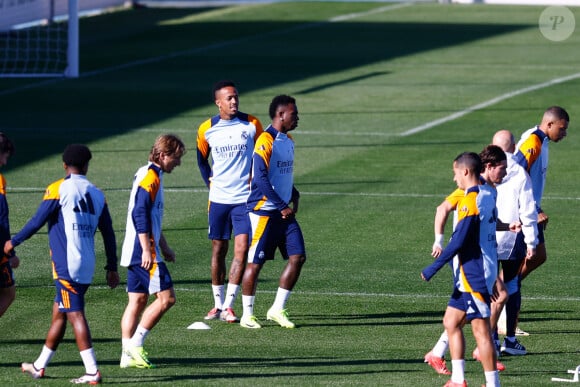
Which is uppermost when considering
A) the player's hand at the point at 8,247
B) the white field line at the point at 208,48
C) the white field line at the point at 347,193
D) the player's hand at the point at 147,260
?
the white field line at the point at 208,48

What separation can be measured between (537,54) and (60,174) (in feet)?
65.5

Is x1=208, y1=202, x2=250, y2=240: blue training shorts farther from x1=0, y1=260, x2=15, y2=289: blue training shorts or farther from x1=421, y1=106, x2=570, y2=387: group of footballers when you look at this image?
x1=421, y1=106, x2=570, y2=387: group of footballers

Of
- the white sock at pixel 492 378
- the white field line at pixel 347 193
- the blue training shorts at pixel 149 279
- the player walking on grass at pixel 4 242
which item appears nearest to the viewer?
the white sock at pixel 492 378

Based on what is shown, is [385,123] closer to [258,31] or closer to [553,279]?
[553,279]

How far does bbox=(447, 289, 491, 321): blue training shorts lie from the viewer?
33.5 ft

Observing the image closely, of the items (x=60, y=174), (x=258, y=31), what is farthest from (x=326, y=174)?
(x=258, y=31)

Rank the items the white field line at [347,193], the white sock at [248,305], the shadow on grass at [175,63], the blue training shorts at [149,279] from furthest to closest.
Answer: the shadow on grass at [175,63] → the white field line at [347,193] → the white sock at [248,305] → the blue training shorts at [149,279]

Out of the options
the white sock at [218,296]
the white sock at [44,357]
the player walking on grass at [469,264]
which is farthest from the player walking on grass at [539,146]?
the white sock at [44,357]

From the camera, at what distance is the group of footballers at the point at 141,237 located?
34.1 ft

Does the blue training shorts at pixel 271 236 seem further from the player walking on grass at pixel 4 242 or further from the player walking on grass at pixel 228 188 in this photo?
the player walking on grass at pixel 4 242

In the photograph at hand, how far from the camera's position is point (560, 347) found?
12117 millimetres

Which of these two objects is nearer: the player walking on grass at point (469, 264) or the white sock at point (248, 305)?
the player walking on grass at point (469, 264)

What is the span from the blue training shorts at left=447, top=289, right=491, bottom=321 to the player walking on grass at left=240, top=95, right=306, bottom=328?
9.42 ft

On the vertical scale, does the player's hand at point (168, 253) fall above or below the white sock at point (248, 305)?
above
